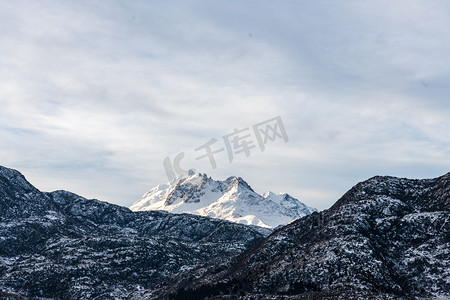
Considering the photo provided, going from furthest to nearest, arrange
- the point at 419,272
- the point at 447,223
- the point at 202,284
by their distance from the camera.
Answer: the point at 202,284 < the point at 447,223 < the point at 419,272

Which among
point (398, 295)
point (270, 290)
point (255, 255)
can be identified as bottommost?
point (398, 295)

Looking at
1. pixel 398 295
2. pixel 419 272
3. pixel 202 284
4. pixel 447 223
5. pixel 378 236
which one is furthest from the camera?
pixel 202 284

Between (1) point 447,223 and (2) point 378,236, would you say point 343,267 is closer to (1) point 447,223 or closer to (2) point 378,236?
(2) point 378,236

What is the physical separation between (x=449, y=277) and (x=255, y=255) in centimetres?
7497

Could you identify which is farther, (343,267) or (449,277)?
(343,267)

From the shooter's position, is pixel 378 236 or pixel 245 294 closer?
pixel 245 294

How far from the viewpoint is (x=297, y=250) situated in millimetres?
172500

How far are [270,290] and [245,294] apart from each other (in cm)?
889

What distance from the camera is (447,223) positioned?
157750 millimetres

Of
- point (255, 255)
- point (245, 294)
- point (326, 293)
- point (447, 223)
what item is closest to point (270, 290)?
point (245, 294)

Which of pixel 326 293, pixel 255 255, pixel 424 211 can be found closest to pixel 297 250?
pixel 255 255

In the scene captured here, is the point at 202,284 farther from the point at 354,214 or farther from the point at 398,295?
the point at 398,295

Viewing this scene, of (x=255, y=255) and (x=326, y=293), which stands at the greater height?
(x=255, y=255)

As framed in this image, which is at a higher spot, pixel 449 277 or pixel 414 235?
pixel 414 235
